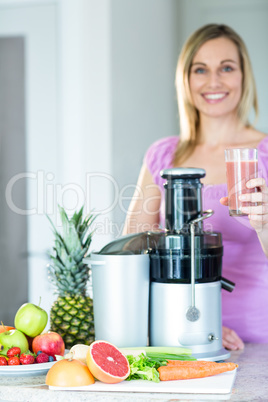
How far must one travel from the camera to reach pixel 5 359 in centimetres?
138

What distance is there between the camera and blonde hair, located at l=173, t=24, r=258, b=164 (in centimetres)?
223

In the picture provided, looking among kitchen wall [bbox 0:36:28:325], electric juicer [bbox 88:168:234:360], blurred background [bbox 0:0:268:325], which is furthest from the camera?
kitchen wall [bbox 0:36:28:325]

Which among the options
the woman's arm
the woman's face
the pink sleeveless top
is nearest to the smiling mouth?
the woman's face

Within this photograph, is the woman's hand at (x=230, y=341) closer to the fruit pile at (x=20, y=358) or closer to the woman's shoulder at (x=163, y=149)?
the fruit pile at (x=20, y=358)

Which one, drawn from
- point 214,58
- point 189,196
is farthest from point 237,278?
point 214,58

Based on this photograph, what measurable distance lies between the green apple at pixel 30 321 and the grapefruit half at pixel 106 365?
0.25m

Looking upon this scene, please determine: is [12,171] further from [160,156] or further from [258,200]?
[258,200]

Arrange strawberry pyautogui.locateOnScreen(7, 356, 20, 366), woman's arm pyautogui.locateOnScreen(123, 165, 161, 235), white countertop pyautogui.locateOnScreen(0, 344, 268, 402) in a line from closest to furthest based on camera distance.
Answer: white countertop pyautogui.locateOnScreen(0, 344, 268, 402) → strawberry pyautogui.locateOnScreen(7, 356, 20, 366) → woman's arm pyautogui.locateOnScreen(123, 165, 161, 235)

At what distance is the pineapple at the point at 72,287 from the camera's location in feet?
5.30

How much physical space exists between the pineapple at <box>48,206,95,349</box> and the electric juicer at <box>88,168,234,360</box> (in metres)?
0.11

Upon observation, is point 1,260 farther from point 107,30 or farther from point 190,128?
point 190,128

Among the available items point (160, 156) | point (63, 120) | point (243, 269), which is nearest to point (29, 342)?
point (243, 269)

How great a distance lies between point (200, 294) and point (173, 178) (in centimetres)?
31

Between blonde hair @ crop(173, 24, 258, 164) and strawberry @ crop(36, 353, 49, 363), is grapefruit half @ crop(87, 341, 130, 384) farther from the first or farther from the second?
blonde hair @ crop(173, 24, 258, 164)
